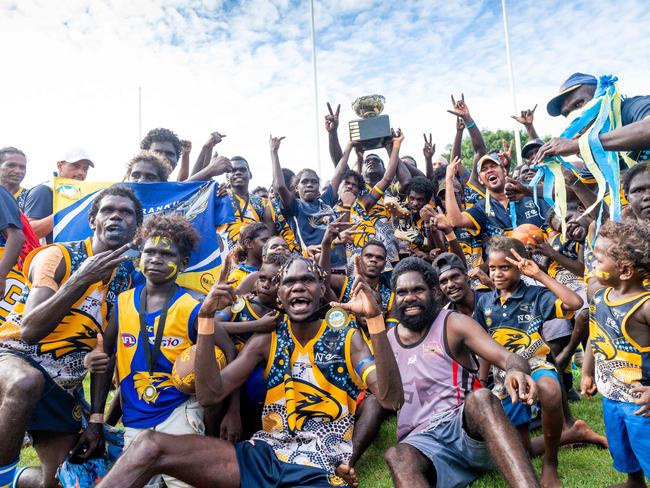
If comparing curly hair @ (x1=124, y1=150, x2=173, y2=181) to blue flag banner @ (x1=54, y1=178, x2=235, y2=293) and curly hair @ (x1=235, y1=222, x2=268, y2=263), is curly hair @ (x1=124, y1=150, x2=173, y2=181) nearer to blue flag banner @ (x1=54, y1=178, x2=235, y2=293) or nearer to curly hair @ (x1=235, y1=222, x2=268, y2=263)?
blue flag banner @ (x1=54, y1=178, x2=235, y2=293)

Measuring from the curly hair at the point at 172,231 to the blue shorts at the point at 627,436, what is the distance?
3265 millimetres

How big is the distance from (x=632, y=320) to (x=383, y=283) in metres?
3.00

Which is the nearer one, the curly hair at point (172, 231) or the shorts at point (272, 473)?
the shorts at point (272, 473)

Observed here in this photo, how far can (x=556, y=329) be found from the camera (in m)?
4.83

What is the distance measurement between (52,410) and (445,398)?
2834 millimetres

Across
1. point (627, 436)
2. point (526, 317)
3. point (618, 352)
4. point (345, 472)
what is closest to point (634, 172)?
point (526, 317)

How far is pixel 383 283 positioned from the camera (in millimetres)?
6008

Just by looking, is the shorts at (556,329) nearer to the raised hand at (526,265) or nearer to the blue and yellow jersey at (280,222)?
the raised hand at (526,265)

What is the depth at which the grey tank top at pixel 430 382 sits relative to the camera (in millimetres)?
3582

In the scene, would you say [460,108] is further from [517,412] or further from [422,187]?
[517,412]

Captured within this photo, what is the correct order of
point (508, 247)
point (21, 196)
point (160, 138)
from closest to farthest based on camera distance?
1. point (508, 247)
2. point (21, 196)
3. point (160, 138)

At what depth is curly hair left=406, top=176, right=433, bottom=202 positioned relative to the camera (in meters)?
7.45

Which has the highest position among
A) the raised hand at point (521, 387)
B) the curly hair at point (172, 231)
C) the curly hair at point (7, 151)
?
the curly hair at point (7, 151)

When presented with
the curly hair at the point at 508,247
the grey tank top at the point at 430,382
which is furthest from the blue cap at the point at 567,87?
the grey tank top at the point at 430,382
